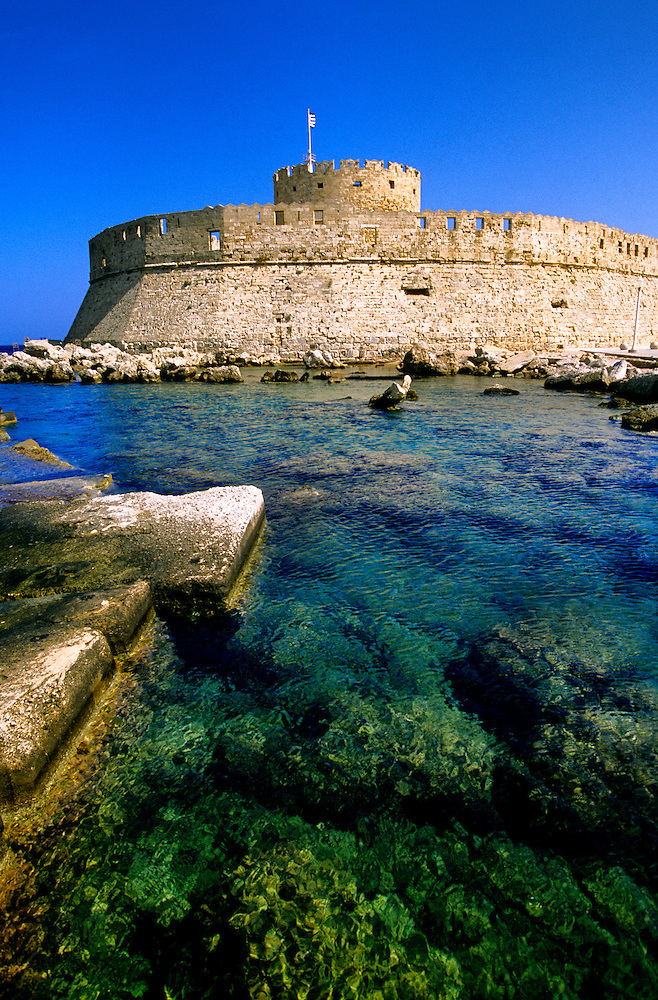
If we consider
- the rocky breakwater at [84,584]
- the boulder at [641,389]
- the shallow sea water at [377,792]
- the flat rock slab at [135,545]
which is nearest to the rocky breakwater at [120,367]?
the boulder at [641,389]

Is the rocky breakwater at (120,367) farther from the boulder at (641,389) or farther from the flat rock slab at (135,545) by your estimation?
the flat rock slab at (135,545)

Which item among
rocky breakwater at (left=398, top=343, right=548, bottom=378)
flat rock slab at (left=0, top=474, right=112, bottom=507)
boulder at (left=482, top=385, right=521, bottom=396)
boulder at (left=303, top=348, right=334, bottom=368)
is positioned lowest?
flat rock slab at (left=0, top=474, right=112, bottom=507)

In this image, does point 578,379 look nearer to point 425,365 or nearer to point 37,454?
point 425,365

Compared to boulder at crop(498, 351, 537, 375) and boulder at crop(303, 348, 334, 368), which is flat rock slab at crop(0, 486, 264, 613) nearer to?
boulder at crop(498, 351, 537, 375)

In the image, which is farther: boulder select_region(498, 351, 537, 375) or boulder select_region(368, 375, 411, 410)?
boulder select_region(498, 351, 537, 375)

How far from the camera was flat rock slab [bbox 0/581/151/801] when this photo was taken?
2141mm

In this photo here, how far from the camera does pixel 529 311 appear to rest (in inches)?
930

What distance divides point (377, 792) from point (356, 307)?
73.6 feet

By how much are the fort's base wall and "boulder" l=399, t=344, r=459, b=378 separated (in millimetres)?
2819

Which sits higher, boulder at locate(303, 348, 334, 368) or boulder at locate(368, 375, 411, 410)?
boulder at locate(303, 348, 334, 368)

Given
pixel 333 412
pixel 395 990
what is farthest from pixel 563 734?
pixel 333 412

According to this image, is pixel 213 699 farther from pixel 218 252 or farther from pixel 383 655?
pixel 218 252

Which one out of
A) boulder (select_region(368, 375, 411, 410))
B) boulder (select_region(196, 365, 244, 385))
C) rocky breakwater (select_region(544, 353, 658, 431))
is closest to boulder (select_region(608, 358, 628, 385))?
rocky breakwater (select_region(544, 353, 658, 431))

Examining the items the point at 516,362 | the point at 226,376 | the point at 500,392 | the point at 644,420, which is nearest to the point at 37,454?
the point at 644,420
